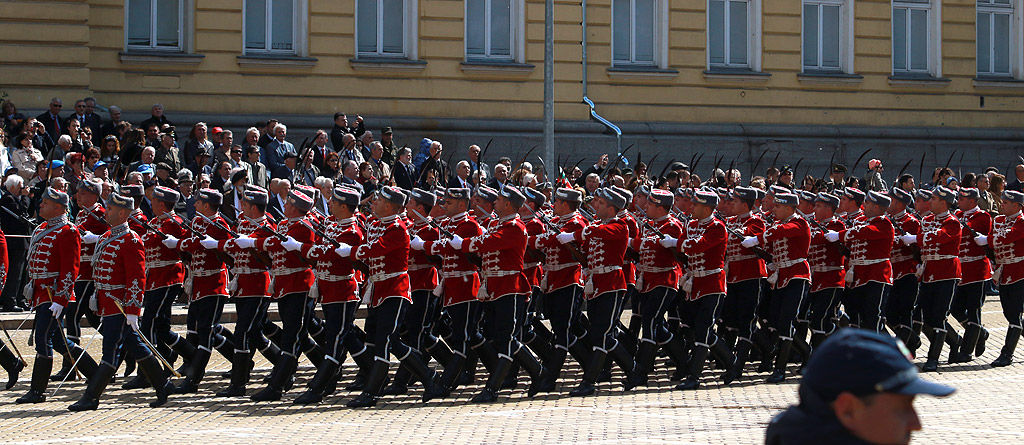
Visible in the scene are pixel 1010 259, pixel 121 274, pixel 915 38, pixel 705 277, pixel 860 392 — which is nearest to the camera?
pixel 860 392

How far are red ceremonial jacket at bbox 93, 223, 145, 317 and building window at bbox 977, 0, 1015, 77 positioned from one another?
21.5 meters

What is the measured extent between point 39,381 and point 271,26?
1384 centimetres

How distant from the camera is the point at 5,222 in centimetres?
1661

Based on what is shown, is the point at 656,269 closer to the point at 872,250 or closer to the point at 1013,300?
the point at 872,250

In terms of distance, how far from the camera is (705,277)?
1222 centimetres

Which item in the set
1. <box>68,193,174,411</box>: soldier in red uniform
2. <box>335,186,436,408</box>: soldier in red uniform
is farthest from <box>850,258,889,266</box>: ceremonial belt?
<box>68,193,174,411</box>: soldier in red uniform

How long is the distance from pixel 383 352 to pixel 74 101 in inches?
500

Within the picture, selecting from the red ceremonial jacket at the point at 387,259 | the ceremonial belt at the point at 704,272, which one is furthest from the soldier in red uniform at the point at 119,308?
the ceremonial belt at the point at 704,272

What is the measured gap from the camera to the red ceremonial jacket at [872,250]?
13.1m

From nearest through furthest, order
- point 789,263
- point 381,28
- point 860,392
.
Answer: point 860,392 → point 789,263 → point 381,28

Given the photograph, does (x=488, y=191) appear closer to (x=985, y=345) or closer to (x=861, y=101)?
(x=985, y=345)

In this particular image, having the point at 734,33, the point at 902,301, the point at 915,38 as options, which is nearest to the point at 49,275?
the point at 902,301

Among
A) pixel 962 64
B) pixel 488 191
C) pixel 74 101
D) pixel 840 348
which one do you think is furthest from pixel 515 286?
pixel 962 64

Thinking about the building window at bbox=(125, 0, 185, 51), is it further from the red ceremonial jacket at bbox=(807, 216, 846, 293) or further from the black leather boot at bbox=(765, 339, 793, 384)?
the black leather boot at bbox=(765, 339, 793, 384)
